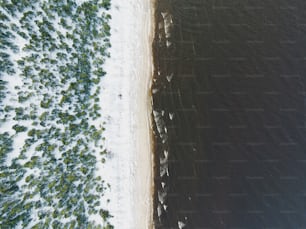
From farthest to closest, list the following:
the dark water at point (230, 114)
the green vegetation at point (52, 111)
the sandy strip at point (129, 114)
→ the dark water at point (230, 114), the sandy strip at point (129, 114), the green vegetation at point (52, 111)

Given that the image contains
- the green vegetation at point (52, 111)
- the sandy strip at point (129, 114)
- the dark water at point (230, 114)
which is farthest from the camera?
the dark water at point (230, 114)

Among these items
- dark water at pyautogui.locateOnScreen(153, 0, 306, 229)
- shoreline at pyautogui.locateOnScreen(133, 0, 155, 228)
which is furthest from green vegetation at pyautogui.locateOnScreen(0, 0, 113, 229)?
dark water at pyautogui.locateOnScreen(153, 0, 306, 229)

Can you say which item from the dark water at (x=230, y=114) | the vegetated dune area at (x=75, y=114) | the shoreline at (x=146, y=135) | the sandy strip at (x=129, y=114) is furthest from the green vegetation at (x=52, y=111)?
the dark water at (x=230, y=114)

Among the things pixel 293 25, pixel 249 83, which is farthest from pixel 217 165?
pixel 293 25

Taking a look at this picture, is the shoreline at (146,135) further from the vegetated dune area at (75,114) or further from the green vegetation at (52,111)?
the green vegetation at (52,111)

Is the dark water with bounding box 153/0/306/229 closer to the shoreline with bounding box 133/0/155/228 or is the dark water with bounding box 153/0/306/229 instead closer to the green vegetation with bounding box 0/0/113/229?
the shoreline with bounding box 133/0/155/228
